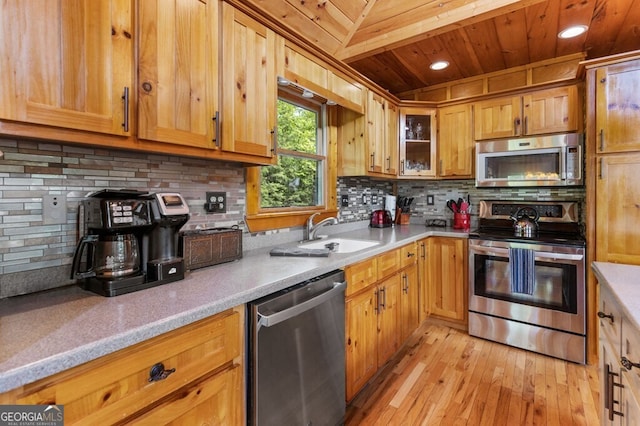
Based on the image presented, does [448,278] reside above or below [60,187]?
below

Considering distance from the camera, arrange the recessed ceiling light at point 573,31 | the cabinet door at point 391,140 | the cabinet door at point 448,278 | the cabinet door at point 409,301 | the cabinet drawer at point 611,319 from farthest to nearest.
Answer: the cabinet door at point 391,140
the cabinet door at point 448,278
the cabinet door at point 409,301
the recessed ceiling light at point 573,31
the cabinet drawer at point 611,319

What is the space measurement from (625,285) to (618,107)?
178 cm

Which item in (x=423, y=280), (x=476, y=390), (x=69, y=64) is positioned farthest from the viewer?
(x=423, y=280)

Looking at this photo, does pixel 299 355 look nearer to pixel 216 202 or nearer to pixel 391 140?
pixel 216 202

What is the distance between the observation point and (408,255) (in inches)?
97.7

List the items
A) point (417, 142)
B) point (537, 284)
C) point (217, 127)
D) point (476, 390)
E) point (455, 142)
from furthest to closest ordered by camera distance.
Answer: point (417, 142)
point (455, 142)
point (537, 284)
point (476, 390)
point (217, 127)

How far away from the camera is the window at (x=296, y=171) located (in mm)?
2033

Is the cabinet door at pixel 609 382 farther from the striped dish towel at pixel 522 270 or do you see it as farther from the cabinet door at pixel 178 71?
the cabinet door at pixel 178 71

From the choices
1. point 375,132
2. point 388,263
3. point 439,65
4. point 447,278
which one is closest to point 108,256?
point 388,263

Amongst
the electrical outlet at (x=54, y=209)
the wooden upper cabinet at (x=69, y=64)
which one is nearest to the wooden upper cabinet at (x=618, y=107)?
the wooden upper cabinet at (x=69, y=64)

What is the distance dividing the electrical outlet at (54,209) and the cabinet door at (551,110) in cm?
327

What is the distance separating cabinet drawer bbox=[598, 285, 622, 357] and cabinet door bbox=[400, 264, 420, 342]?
1.22 m

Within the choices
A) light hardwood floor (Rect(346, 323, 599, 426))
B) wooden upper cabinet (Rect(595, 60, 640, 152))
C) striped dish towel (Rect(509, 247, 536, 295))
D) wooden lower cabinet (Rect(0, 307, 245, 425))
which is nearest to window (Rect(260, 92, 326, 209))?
wooden lower cabinet (Rect(0, 307, 245, 425))

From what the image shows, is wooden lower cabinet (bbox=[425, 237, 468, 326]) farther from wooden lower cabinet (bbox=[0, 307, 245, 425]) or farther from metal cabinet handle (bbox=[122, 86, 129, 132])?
metal cabinet handle (bbox=[122, 86, 129, 132])
